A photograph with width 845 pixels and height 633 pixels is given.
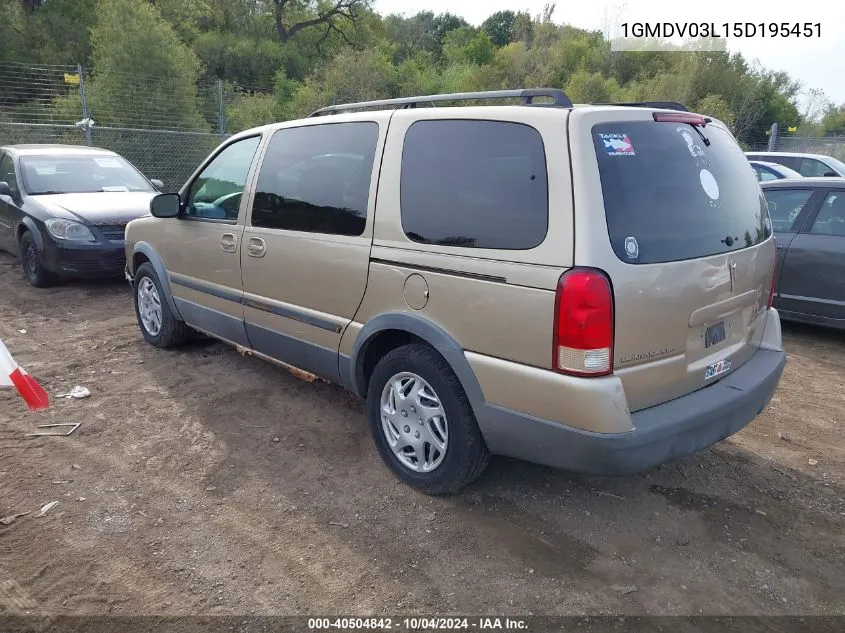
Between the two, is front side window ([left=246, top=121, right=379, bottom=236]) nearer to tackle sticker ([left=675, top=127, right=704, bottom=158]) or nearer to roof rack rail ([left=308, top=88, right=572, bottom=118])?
roof rack rail ([left=308, top=88, right=572, bottom=118])

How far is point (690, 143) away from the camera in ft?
9.67

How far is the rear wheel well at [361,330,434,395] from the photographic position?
3.29 m

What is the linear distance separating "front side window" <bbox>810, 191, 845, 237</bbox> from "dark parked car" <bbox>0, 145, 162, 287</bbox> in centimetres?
717

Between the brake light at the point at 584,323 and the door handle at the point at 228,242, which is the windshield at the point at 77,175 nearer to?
the door handle at the point at 228,242

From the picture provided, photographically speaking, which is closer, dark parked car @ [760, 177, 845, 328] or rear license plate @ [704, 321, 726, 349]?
rear license plate @ [704, 321, 726, 349]

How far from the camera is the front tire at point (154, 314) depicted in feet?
17.2

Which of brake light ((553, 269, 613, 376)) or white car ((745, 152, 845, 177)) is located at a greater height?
white car ((745, 152, 845, 177))

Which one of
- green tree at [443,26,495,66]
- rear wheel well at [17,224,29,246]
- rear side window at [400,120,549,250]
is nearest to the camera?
rear side window at [400,120,549,250]

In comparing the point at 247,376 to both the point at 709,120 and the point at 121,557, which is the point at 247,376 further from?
the point at 709,120

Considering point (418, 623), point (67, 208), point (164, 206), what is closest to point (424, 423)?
point (418, 623)

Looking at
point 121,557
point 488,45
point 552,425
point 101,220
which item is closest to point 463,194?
point 552,425

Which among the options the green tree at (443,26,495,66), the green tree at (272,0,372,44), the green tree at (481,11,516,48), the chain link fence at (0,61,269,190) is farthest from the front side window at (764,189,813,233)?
the green tree at (481,11,516,48)

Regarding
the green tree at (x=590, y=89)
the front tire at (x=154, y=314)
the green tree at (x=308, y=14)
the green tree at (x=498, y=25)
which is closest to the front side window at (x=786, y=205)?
the front tire at (x=154, y=314)

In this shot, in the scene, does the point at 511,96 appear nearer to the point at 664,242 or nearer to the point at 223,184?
the point at 664,242
